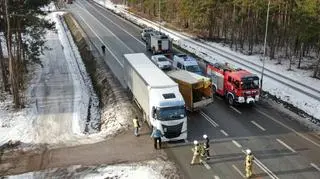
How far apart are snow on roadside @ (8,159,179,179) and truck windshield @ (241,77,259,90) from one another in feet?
36.9

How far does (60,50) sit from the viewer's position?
60.5 meters

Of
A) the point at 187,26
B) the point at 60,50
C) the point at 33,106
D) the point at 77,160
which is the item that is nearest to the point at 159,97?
the point at 77,160

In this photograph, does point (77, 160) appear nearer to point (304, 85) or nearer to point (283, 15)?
point (304, 85)

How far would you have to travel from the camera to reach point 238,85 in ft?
106

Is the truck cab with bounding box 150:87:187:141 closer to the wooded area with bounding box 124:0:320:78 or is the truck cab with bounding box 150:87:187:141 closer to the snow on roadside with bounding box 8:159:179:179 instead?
the snow on roadside with bounding box 8:159:179:179

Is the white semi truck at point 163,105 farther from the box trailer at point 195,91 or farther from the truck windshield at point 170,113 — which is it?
the box trailer at point 195,91

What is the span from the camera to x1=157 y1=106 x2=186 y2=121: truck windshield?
25.4 meters

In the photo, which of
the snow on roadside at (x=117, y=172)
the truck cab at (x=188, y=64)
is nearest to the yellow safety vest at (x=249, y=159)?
the snow on roadside at (x=117, y=172)

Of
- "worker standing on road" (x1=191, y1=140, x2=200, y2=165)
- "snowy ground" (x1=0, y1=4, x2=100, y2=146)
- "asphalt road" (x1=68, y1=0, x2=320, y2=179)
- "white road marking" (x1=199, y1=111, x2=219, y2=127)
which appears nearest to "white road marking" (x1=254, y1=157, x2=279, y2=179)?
"asphalt road" (x1=68, y1=0, x2=320, y2=179)

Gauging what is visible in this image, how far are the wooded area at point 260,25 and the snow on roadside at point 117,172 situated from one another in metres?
28.7

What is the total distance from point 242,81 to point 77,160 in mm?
14392

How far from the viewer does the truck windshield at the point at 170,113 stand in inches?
1001

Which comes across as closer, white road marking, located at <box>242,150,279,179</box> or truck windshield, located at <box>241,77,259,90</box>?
white road marking, located at <box>242,150,279,179</box>

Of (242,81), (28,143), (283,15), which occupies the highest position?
(283,15)
